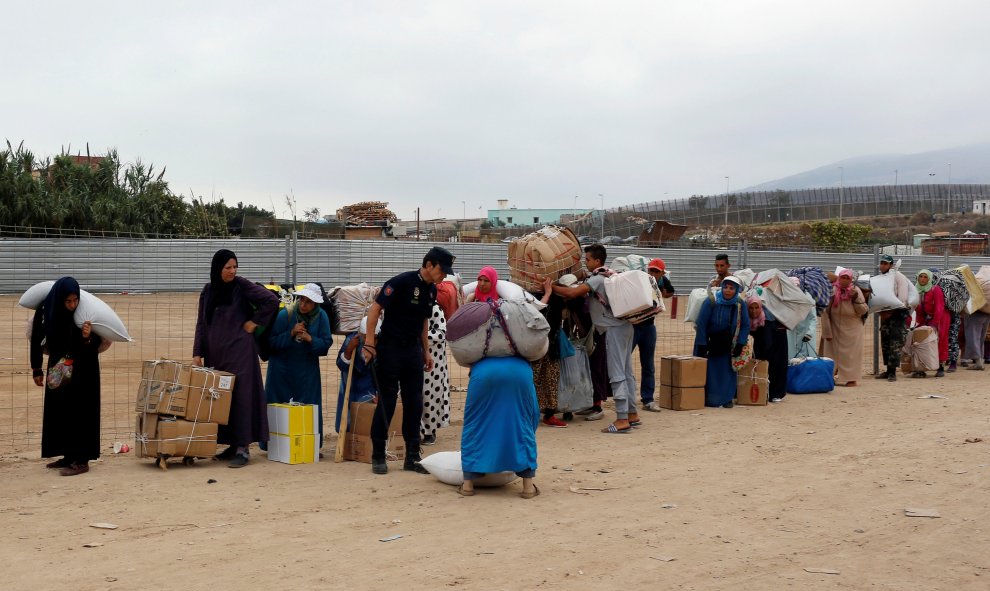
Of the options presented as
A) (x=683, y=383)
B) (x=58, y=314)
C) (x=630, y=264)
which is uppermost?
(x=630, y=264)

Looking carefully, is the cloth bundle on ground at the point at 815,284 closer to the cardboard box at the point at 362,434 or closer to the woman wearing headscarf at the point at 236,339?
the cardboard box at the point at 362,434

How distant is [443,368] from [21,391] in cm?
637

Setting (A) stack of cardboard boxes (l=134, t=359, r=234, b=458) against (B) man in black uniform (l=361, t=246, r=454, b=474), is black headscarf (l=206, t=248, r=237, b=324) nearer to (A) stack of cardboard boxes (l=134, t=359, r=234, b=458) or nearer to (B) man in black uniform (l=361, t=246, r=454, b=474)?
(A) stack of cardboard boxes (l=134, t=359, r=234, b=458)

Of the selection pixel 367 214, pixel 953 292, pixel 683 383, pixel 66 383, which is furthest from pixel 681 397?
pixel 367 214

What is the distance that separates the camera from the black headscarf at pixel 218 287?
7.99 meters

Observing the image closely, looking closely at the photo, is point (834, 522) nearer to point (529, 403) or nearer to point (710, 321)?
point (529, 403)

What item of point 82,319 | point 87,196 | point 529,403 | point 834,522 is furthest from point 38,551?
point 87,196

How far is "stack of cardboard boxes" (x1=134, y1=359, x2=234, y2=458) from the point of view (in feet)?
25.4

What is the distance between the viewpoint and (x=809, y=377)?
13609mm

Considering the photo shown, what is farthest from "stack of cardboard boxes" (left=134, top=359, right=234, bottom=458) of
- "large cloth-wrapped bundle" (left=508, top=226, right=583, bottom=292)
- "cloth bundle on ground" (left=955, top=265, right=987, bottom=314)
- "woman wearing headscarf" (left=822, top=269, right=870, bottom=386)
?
"cloth bundle on ground" (left=955, top=265, right=987, bottom=314)

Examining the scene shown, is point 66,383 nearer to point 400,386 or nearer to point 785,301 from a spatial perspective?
point 400,386

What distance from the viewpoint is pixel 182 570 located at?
527 cm

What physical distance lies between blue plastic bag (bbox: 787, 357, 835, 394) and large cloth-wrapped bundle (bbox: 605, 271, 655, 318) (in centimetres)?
446

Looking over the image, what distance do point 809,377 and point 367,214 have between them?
3247 cm
